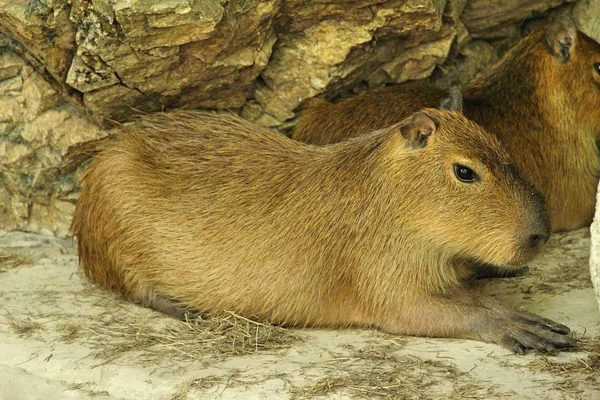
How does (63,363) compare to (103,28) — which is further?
(103,28)

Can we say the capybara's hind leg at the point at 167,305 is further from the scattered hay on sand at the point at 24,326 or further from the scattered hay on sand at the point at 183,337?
the scattered hay on sand at the point at 24,326

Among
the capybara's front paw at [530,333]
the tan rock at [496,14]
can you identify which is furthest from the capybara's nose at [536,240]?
the tan rock at [496,14]

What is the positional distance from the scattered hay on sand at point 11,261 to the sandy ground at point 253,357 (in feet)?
0.75

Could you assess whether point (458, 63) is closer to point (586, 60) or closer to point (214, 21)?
point (586, 60)

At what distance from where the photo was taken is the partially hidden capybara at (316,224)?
4805 mm

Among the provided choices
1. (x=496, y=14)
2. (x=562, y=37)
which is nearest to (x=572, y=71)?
(x=562, y=37)

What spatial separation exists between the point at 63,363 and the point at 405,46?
2.86 metres

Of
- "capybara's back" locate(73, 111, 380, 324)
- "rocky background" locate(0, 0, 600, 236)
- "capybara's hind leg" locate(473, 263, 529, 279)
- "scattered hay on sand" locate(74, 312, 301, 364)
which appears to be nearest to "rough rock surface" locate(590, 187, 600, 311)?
"capybara's hind leg" locate(473, 263, 529, 279)

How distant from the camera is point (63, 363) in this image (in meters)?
4.63

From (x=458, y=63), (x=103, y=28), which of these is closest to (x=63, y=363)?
(x=103, y=28)

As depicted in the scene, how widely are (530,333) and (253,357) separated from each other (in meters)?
1.27

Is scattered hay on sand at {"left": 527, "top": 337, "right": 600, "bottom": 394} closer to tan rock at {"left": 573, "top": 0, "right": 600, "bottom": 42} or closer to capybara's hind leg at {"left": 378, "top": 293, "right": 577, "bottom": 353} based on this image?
capybara's hind leg at {"left": 378, "top": 293, "right": 577, "bottom": 353}

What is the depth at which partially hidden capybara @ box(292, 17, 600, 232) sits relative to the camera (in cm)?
600

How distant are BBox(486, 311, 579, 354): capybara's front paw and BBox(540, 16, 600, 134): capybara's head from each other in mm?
1878
